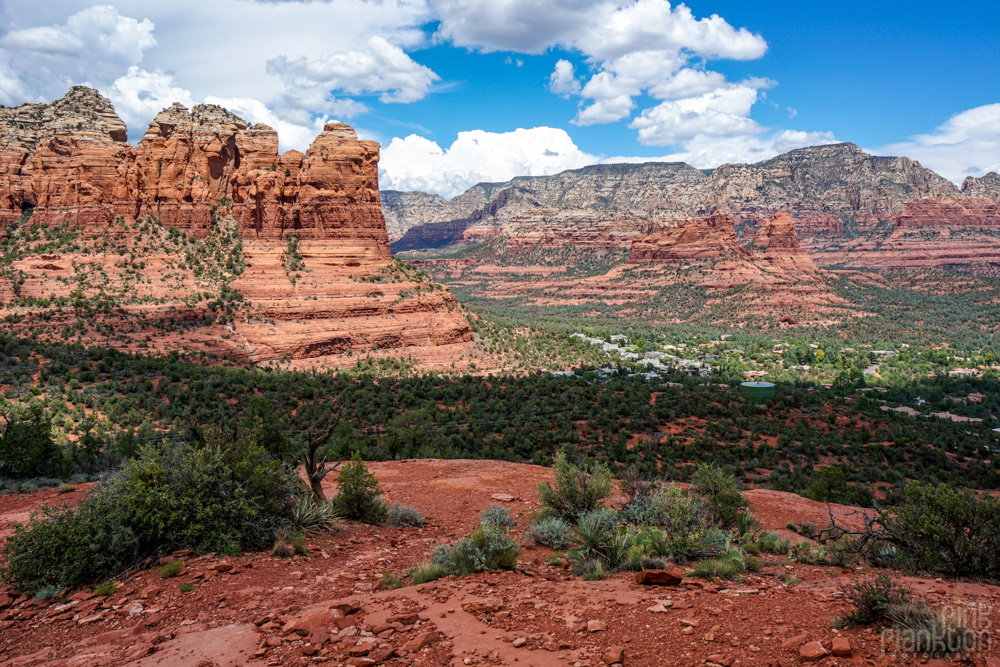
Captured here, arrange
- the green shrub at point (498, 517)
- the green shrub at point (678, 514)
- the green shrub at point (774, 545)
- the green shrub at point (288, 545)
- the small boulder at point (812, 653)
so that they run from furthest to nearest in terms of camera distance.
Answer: the green shrub at point (498, 517) → the green shrub at point (774, 545) → the green shrub at point (678, 514) → the green shrub at point (288, 545) → the small boulder at point (812, 653)

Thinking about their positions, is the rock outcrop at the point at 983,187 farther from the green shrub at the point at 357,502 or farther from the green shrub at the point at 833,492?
the green shrub at the point at 357,502

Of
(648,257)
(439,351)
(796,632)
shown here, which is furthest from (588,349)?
(648,257)

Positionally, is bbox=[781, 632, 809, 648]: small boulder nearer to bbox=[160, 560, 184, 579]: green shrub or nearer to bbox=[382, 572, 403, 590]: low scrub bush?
bbox=[382, 572, 403, 590]: low scrub bush

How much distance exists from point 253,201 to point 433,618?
45723 mm

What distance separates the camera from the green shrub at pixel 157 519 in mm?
7570

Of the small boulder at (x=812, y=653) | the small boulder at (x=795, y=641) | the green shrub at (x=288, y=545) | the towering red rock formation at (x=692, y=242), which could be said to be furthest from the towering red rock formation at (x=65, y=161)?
the towering red rock formation at (x=692, y=242)

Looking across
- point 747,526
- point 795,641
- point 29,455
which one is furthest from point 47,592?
point 747,526

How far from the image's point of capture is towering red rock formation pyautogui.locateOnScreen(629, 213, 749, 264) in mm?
110550

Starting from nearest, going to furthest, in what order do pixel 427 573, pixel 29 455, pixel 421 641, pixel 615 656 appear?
pixel 615 656, pixel 421 641, pixel 427 573, pixel 29 455

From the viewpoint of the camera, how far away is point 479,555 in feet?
25.9

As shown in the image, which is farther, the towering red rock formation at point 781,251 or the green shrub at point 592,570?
the towering red rock formation at point 781,251

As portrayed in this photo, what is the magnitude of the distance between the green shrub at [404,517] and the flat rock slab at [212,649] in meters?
4.72

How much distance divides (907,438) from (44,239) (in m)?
59.8

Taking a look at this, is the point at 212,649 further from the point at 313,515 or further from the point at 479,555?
the point at 313,515
